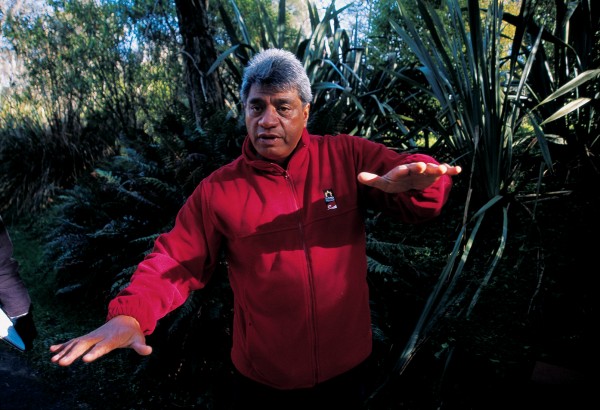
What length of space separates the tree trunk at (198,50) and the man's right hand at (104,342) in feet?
12.5

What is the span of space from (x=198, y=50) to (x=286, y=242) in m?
3.96

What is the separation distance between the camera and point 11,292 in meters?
2.84

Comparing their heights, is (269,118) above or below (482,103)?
above

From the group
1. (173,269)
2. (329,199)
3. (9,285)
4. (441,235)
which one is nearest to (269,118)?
(329,199)

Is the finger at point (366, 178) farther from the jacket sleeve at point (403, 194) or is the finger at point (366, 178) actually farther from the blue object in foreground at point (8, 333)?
the blue object in foreground at point (8, 333)

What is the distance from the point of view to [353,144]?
1806 mm

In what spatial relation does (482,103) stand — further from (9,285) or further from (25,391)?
(25,391)

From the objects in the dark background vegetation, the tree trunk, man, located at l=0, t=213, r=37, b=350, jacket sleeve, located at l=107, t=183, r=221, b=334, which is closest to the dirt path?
the dark background vegetation

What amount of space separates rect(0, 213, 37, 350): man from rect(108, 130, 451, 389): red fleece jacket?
5.67ft

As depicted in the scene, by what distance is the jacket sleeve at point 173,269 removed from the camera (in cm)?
150

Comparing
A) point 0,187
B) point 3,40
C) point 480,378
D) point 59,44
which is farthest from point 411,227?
point 3,40

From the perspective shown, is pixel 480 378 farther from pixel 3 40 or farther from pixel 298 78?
pixel 3 40

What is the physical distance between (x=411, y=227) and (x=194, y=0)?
3.36 m

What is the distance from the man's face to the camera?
1685 mm
